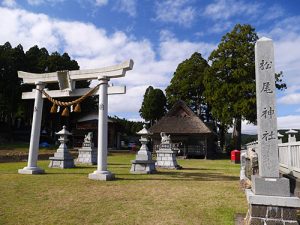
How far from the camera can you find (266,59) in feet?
19.4

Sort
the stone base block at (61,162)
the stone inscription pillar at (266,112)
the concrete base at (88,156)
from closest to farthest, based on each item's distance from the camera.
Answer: the stone inscription pillar at (266,112), the stone base block at (61,162), the concrete base at (88,156)

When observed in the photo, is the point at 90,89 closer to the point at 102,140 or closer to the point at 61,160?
the point at 102,140

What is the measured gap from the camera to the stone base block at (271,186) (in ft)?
17.1

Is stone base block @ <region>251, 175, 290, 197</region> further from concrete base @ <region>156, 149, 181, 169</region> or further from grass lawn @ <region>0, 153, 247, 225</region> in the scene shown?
concrete base @ <region>156, 149, 181, 169</region>

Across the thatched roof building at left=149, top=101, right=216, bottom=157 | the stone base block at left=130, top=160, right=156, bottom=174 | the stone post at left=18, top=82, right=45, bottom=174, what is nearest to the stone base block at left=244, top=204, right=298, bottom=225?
the stone base block at left=130, top=160, right=156, bottom=174

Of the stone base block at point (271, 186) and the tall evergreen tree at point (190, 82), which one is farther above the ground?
the tall evergreen tree at point (190, 82)

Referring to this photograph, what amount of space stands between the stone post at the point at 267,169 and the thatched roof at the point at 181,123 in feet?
74.0

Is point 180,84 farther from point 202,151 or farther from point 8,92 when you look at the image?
point 8,92

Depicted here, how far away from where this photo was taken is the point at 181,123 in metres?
30.0

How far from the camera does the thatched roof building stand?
29.0m

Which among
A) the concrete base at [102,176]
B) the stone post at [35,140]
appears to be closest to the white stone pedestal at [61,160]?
the stone post at [35,140]

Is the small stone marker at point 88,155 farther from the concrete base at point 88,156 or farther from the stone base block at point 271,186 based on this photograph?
the stone base block at point 271,186

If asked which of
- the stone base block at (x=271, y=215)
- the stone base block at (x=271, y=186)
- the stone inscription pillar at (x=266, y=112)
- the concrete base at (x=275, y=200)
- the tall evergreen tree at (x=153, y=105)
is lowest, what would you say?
the stone base block at (x=271, y=215)

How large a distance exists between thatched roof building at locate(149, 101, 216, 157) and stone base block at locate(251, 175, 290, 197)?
23.1 m
